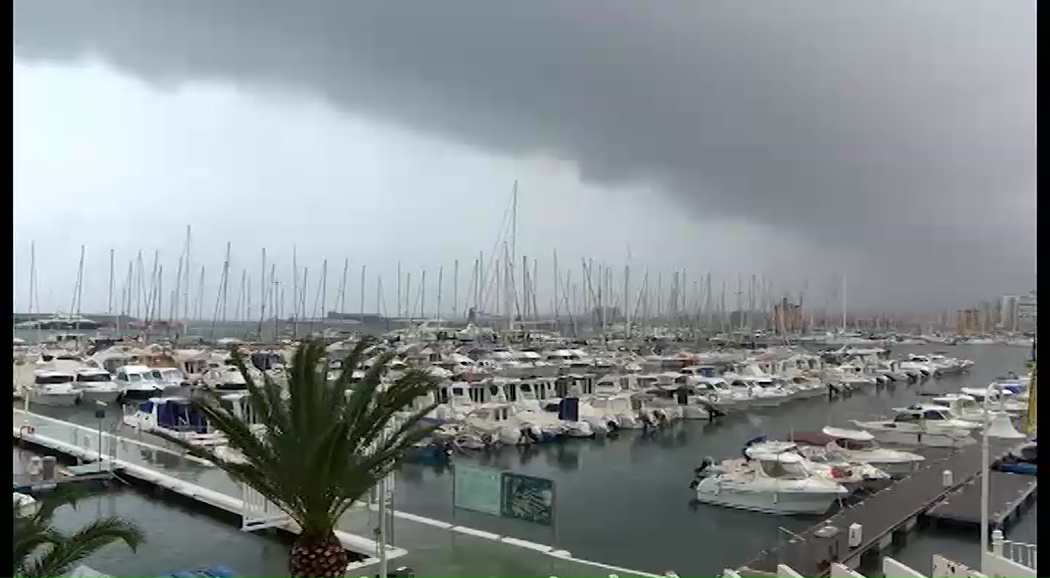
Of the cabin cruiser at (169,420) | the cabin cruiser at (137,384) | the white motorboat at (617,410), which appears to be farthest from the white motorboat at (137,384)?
the white motorboat at (617,410)

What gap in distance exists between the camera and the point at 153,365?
43.5 metres

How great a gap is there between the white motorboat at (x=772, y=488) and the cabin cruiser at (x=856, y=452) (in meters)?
2.94

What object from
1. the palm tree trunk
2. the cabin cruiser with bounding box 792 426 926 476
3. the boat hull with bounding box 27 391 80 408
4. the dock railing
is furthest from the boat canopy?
the boat hull with bounding box 27 391 80 408

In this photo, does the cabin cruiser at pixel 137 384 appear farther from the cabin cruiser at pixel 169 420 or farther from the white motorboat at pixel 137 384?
the cabin cruiser at pixel 169 420

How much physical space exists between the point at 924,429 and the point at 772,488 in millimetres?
12589

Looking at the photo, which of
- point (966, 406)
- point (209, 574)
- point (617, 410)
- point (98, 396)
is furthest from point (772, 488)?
point (98, 396)

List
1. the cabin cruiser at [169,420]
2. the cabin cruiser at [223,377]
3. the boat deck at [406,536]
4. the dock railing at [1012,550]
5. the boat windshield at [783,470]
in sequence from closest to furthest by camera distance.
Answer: the dock railing at [1012,550] → the boat deck at [406,536] → the boat windshield at [783,470] → the cabin cruiser at [169,420] → the cabin cruiser at [223,377]

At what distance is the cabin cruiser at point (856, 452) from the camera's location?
22438 mm

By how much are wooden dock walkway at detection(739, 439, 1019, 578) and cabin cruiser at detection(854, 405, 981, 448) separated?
3.24 metres

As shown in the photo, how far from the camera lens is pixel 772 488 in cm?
1844

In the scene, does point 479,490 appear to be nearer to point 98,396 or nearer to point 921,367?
point 98,396

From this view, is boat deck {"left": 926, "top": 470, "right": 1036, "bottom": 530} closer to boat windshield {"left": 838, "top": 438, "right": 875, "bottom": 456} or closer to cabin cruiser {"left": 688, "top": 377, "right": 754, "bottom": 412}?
boat windshield {"left": 838, "top": 438, "right": 875, "bottom": 456}

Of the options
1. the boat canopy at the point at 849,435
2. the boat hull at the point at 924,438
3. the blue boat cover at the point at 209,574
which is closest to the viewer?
the blue boat cover at the point at 209,574
